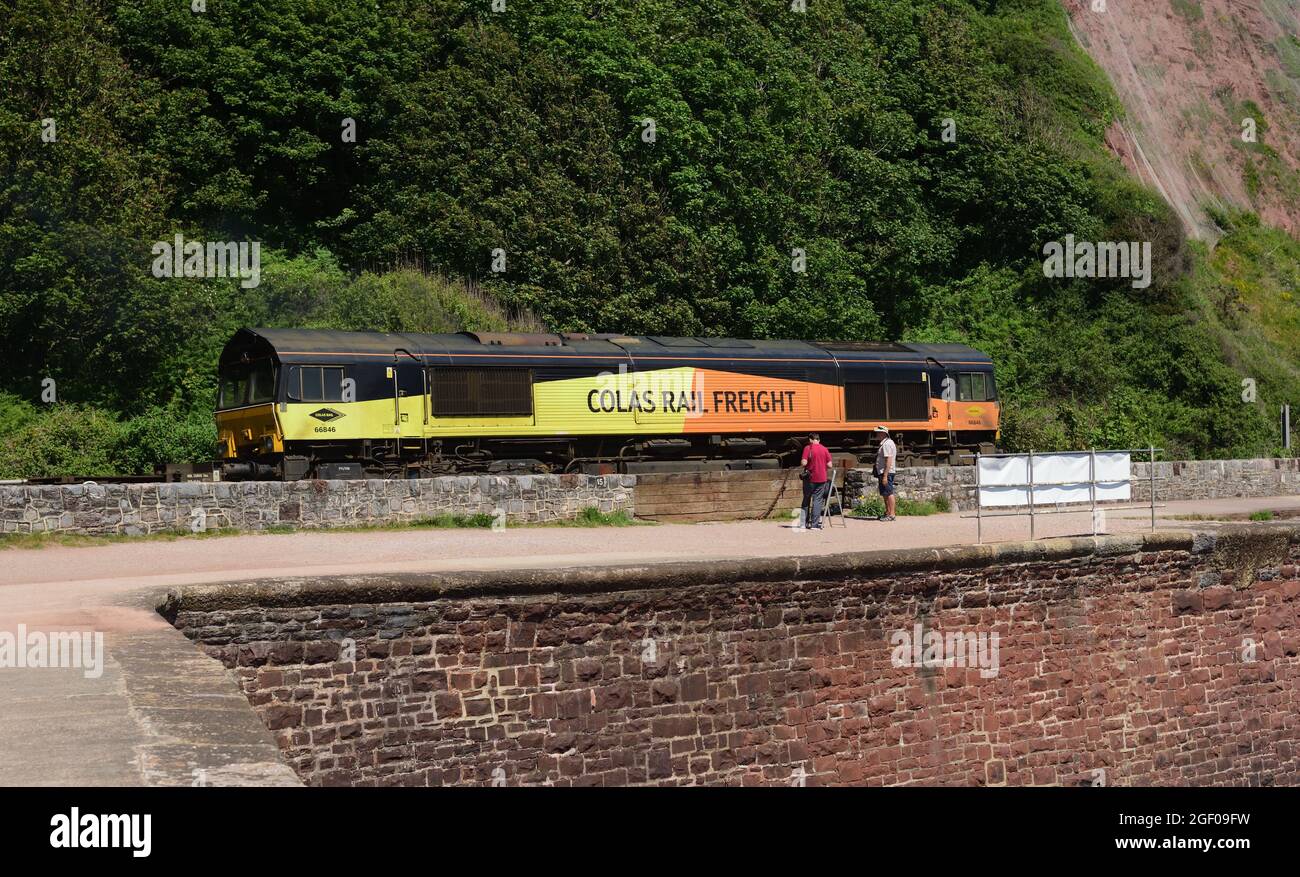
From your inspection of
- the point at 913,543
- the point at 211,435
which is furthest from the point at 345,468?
the point at 913,543

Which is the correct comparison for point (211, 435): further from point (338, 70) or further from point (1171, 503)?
point (1171, 503)

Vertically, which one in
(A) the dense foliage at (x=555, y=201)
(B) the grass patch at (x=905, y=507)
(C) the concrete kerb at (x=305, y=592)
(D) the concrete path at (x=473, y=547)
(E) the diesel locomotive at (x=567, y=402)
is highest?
(A) the dense foliage at (x=555, y=201)

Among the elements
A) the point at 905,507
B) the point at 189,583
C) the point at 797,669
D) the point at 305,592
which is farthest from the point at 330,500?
the point at 905,507

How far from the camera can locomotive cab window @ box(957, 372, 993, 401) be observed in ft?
105

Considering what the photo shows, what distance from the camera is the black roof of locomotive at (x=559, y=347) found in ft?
78.7

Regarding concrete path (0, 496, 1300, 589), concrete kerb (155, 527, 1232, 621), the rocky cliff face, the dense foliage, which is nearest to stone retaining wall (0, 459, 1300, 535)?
concrete path (0, 496, 1300, 589)

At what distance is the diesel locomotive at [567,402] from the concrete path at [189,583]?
5.58m

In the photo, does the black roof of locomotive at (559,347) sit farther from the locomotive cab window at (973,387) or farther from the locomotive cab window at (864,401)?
the locomotive cab window at (864,401)

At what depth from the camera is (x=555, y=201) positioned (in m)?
35.8

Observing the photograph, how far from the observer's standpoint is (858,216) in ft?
135

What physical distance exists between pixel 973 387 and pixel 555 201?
39.0ft

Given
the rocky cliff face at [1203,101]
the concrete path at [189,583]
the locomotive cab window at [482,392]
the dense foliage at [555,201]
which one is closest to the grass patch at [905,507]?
the concrete path at [189,583]

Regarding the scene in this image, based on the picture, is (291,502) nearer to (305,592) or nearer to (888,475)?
(305,592)

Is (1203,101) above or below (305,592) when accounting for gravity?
above
